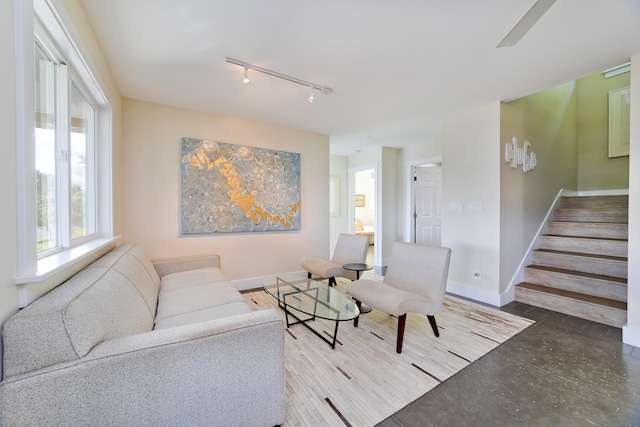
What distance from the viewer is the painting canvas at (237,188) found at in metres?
3.23

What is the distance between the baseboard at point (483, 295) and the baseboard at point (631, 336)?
97cm

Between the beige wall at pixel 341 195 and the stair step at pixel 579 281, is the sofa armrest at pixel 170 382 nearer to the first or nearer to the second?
the stair step at pixel 579 281

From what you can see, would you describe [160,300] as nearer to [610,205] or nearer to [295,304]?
[295,304]

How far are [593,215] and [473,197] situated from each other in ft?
6.12

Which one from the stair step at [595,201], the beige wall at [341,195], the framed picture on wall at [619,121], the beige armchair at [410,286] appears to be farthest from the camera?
the beige wall at [341,195]

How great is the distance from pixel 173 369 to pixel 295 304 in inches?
53.0

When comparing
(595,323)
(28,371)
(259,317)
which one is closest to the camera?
(28,371)

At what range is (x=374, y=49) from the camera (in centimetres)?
201

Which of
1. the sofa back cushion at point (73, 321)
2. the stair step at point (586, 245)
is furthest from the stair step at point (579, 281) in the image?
the sofa back cushion at point (73, 321)

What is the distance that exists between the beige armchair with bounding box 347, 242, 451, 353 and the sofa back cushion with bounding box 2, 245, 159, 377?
5.36 feet

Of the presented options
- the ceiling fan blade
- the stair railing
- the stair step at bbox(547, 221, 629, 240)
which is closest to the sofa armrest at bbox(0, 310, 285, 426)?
the ceiling fan blade

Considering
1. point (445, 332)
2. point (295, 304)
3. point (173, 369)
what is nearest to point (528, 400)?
point (445, 332)

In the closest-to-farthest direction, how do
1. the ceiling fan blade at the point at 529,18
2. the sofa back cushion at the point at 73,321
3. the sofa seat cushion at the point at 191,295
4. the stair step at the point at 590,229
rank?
the sofa back cushion at the point at 73,321, the ceiling fan blade at the point at 529,18, the sofa seat cushion at the point at 191,295, the stair step at the point at 590,229

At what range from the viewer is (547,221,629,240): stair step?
3.23 m
